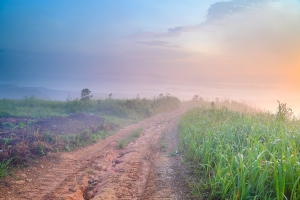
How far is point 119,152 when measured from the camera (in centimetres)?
782

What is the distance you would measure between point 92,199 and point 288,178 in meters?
3.57

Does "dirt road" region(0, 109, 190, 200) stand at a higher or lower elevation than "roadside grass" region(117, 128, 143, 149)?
lower

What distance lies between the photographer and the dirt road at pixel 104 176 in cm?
456

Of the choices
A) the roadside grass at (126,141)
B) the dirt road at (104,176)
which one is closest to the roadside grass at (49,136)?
the roadside grass at (126,141)

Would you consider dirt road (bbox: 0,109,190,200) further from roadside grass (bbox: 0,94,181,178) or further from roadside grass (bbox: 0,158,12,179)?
roadside grass (bbox: 0,94,181,178)

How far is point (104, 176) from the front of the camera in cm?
557

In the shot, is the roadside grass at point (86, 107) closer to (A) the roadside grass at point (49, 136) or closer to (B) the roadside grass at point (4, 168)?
(A) the roadside grass at point (49, 136)

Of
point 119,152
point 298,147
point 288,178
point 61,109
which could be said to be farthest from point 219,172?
point 61,109

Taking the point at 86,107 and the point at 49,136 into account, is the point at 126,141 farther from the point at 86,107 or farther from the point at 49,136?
the point at 86,107

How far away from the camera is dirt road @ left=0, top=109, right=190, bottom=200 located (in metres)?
4.56

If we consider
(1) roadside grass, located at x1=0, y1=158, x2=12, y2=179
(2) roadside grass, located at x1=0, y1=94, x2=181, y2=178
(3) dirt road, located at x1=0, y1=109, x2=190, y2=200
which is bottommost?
(3) dirt road, located at x1=0, y1=109, x2=190, y2=200

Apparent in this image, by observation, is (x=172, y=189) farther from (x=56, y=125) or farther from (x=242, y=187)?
(x=56, y=125)

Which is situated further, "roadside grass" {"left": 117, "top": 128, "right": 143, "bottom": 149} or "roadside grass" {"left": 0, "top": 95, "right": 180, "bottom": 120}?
"roadside grass" {"left": 0, "top": 95, "right": 180, "bottom": 120}

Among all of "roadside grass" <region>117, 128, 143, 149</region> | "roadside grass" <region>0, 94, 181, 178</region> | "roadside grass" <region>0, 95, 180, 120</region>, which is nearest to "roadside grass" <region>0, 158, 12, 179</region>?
"roadside grass" <region>0, 94, 181, 178</region>
